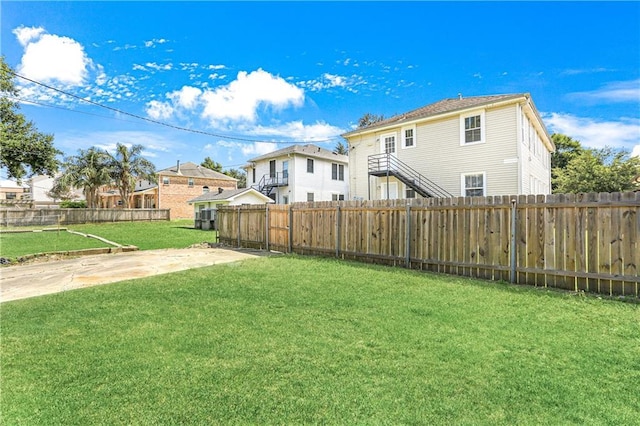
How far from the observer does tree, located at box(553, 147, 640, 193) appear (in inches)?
984

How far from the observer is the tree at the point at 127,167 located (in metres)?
33.7

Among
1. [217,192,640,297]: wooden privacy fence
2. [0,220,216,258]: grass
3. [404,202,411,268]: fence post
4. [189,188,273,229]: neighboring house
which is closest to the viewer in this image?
[217,192,640,297]: wooden privacy fence

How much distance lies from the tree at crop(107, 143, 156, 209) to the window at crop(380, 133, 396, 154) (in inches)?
1072

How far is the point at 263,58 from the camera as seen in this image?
18.2 m

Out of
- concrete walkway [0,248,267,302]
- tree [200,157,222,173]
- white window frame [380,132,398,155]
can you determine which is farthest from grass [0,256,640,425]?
tree [200,157,222,173]

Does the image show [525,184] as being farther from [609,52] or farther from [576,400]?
[576,400]

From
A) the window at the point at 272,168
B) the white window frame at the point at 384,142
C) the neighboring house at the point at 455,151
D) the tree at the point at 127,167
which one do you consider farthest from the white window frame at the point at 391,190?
the tree at the point at 127,167

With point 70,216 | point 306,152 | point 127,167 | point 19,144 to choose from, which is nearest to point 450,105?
point 306,152

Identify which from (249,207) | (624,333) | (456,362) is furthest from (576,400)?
(249,207)

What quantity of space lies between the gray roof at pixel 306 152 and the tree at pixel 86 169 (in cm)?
1600

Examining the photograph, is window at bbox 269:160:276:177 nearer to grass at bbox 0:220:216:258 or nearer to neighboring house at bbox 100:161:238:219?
grass at bbox 0:220:216:258

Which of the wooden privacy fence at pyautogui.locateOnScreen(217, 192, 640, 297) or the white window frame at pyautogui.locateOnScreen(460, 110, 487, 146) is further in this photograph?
the white window frame at pyautogui.locateOnScreen(460, 110, 487, 146)

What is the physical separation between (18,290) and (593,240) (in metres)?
10.4

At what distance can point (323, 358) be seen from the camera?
3.03 m
